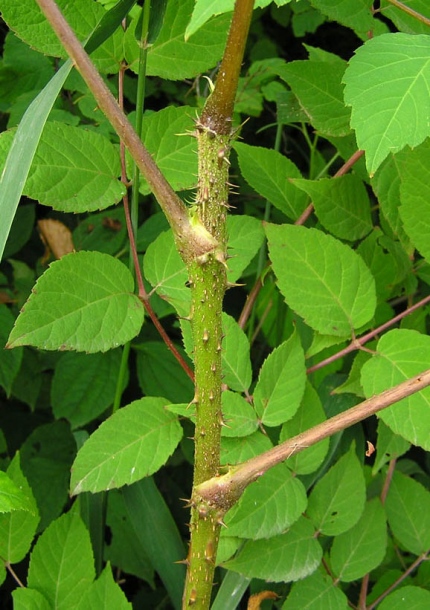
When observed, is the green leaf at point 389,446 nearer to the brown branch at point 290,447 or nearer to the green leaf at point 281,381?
the green leaf at point 281,381

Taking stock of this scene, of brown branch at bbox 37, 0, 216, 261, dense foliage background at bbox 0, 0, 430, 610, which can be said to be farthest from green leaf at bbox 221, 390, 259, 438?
brown branch at bbox 37, 0, 216, 261

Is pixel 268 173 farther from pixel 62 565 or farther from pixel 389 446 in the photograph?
pixel 62 565

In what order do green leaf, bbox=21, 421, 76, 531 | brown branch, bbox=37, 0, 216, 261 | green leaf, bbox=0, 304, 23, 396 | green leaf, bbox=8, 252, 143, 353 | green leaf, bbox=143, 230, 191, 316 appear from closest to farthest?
1. brown branch, bbox=37, 0, 216, 261
2. green leaf, bbox=8, 252, 143, 353
3. green leaf, bbox=143, 230, 191, 316
4. green leaf, bbox=0, 304, 23, 396
5. green leaf, bbox=21, 421, 76, 531

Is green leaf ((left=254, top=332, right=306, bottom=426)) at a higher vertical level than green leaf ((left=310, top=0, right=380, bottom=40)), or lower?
lower

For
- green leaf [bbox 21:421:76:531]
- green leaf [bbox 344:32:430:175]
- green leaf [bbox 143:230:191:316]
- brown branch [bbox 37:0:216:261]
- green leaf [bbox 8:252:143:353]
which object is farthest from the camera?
green leaf [bbox 21:421:76:531]

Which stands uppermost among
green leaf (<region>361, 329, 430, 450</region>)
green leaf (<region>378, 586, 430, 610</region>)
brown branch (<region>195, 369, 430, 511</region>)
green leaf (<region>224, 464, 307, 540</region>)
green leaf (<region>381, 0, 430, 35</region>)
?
green leaf (<region>381, 0, 430, 35</region>)

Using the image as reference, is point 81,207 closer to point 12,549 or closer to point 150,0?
point 150,0

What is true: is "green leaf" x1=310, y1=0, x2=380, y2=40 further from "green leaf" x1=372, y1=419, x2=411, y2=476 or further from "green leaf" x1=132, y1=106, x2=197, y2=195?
"green leaf" x1=372, y1=419, x2=411, y2=476
